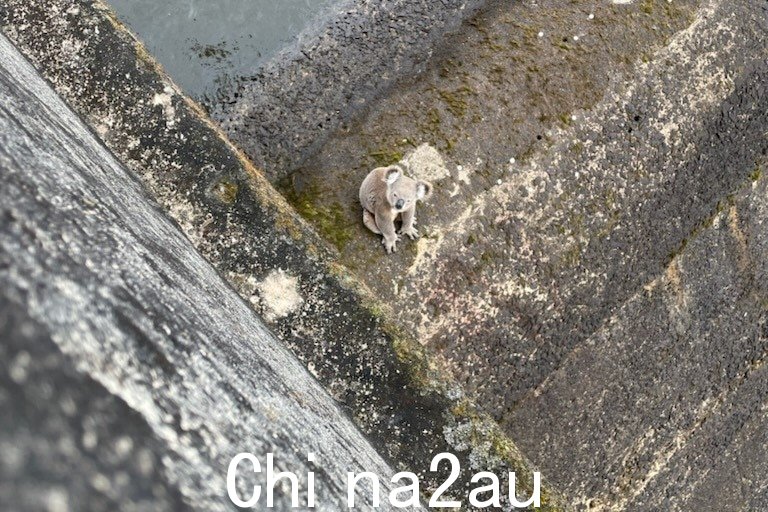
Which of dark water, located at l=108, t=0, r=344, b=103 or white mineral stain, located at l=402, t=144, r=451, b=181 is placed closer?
white mineral stain, located at l=402, t=144, r=451, b=181

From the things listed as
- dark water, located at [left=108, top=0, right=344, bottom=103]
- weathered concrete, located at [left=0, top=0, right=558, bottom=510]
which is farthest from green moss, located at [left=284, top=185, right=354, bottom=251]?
dark water, located at [left=108, top=0, right=344, bottom=103]

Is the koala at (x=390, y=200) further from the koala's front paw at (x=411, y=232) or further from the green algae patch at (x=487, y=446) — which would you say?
the green algae patch at (x=487, y=446)

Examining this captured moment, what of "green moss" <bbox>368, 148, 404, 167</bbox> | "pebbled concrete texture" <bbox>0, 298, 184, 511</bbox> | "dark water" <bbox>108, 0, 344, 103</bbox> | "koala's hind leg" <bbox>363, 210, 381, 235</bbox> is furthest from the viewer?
"dark water" <bbox>108, 0, 344, 103</bbox>

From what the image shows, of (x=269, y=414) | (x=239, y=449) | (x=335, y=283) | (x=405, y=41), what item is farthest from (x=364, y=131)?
(x=239, y=449)

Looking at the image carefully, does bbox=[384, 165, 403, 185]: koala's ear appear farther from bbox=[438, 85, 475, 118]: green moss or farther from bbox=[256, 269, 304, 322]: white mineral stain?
bbox=[256, 269, 304, 322]: white mineral stain

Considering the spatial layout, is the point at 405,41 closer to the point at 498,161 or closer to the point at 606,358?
the point at 498,161

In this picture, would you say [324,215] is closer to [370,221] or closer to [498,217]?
[370,221]
